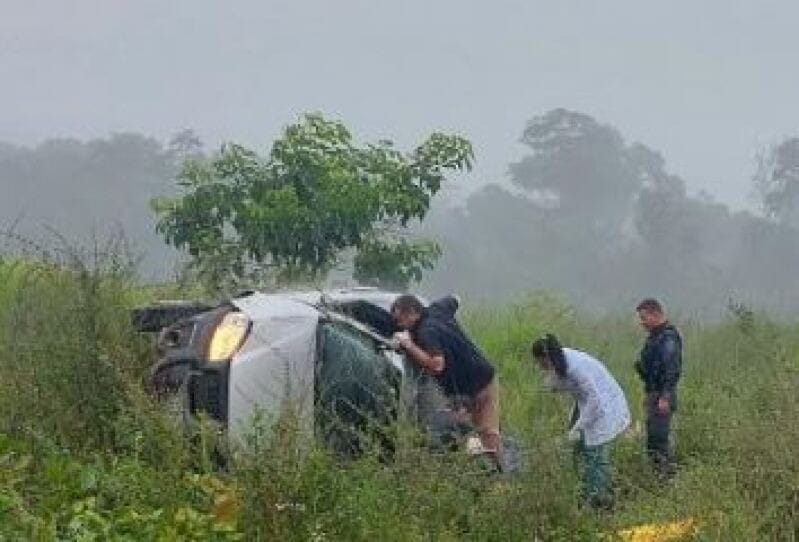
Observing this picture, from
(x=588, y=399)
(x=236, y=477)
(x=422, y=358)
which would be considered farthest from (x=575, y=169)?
(x=236, y=477)

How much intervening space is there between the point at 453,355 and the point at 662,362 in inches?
67.4

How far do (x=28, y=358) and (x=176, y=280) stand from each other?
2.63 meters

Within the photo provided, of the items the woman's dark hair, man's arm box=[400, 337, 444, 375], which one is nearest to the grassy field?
the woman's dark hair

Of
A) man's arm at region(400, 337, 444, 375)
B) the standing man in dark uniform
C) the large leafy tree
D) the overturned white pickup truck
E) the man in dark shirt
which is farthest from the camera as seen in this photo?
the large leafy tree

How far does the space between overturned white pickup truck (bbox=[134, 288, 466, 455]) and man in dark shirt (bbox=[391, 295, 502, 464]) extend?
18 cm

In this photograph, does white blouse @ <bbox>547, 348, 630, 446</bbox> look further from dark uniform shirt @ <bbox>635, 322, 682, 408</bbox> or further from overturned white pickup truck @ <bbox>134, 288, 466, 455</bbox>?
overturned white pickup truck @ <bbox>134, 288, 466, 455</bbox>

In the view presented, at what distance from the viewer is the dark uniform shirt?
8539mm

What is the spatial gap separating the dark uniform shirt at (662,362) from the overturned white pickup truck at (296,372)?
1930 mm

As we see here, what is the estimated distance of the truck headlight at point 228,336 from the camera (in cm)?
671

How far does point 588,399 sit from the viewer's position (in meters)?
7.80

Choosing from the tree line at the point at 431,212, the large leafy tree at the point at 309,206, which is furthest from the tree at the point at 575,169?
the large leafy tree at the point at 309,206

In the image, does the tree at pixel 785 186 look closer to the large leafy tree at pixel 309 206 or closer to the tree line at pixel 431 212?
the tree line at pixel 431 212

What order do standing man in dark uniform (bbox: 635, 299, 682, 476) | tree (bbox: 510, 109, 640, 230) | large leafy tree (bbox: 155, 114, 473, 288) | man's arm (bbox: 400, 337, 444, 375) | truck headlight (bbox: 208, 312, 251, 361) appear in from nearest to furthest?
truck headlight (bbox: 208, 312, 251, 361)
man's arm (bbox: 400, 337, 444, 375)
standing man in dark uniform (bbox: 635, 299, 682, 476)
large leafy tree (bbox: 155, 114, 473, 288)
tree (bbox: 510, 109, 640, 230)

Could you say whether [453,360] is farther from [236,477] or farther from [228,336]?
[236,477]
